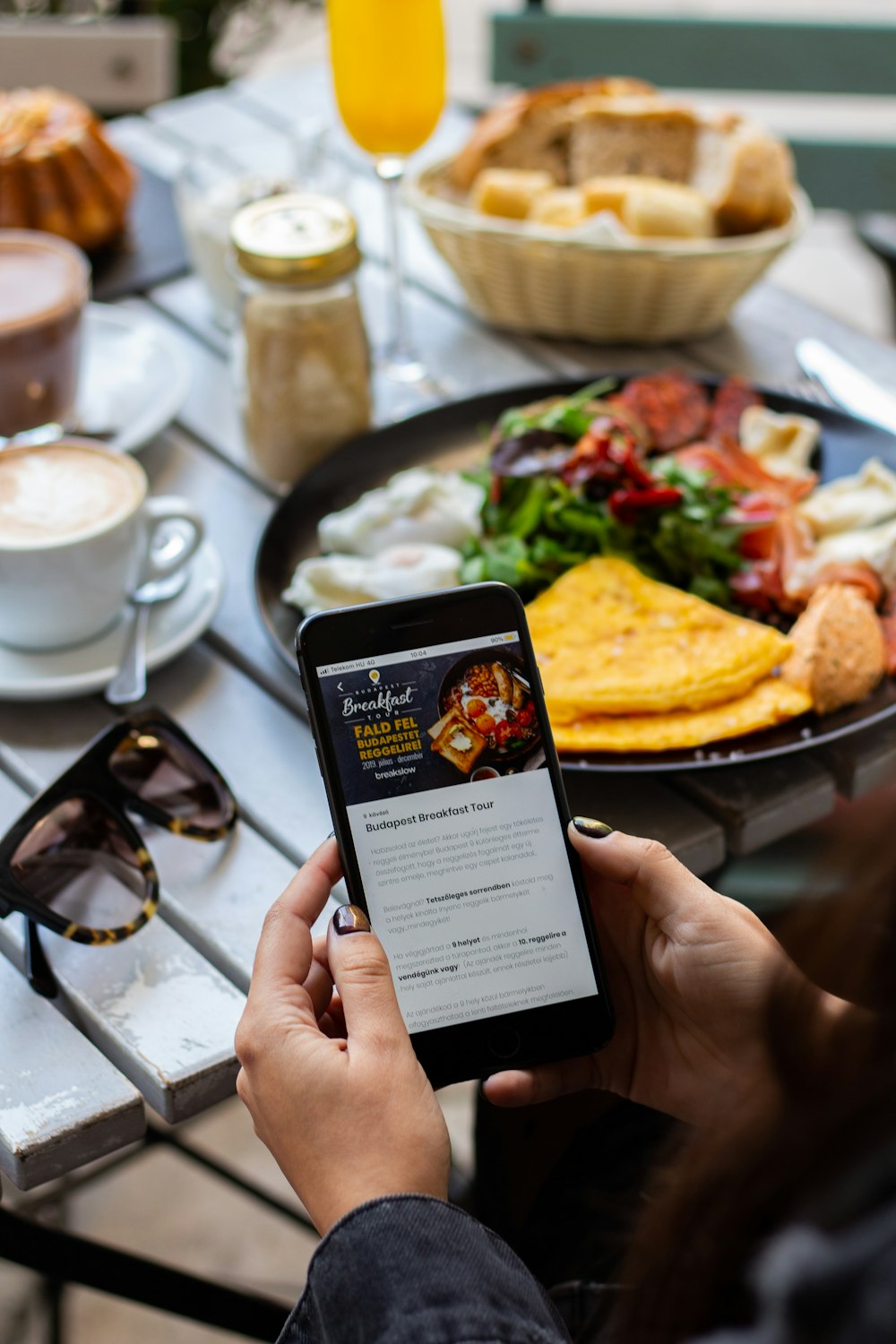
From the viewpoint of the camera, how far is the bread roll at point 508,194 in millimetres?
1485

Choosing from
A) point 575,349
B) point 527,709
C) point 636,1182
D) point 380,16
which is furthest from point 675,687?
point 380,16

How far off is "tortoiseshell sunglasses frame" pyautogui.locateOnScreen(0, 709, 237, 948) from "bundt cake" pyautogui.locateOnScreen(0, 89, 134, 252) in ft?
2.94

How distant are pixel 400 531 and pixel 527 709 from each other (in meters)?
0.38

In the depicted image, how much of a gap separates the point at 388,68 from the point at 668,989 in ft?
3.42

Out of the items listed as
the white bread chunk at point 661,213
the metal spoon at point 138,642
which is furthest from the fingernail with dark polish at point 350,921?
the white bread chunk at point 661,213

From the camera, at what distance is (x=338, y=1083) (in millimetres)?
659

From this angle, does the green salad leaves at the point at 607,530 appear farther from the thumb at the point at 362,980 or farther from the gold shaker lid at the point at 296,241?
the thumb at the point at 362,980

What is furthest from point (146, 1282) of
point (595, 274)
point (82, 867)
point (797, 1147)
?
point (595, 274)

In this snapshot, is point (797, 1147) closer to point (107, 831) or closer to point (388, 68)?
point (107, 831)

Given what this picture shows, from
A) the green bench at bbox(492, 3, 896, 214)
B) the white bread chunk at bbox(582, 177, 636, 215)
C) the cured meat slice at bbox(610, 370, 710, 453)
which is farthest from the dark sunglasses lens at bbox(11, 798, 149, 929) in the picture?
the green bench at bbox(492, 3, 896, 214)

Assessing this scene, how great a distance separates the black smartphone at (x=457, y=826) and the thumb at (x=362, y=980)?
4 cm

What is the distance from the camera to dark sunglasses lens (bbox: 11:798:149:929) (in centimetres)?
86

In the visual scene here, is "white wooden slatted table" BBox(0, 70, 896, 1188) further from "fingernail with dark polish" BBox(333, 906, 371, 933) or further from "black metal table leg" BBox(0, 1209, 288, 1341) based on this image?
"black metal table leg" BBox(0, 1209, 288, 1341)

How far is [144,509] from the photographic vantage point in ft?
3.57
